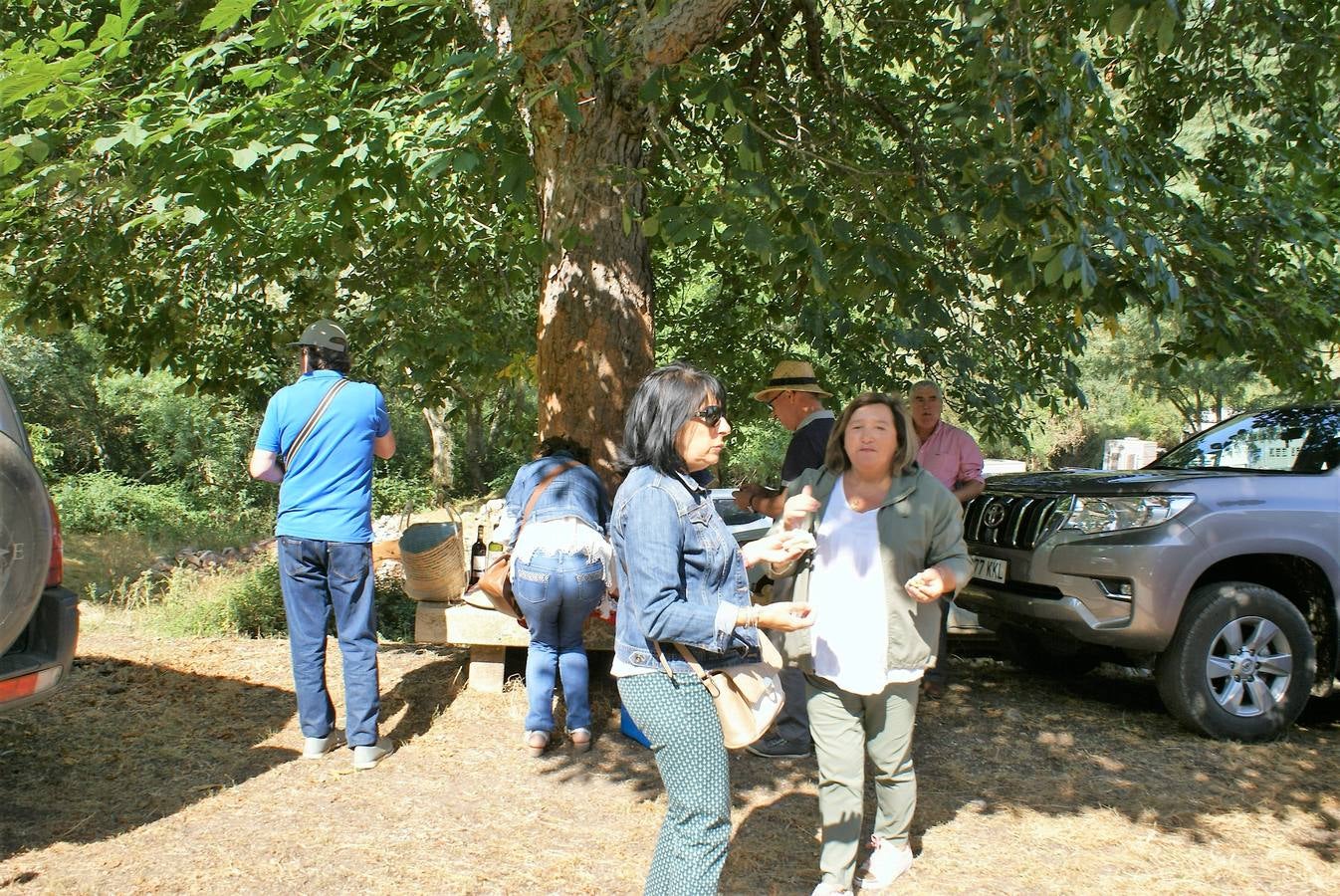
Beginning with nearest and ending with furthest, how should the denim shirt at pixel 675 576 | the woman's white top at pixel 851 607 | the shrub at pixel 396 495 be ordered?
the denim shirt at pixel 675 576, the woman's white top at pixel 851 607, the shrub at pixel 396 495

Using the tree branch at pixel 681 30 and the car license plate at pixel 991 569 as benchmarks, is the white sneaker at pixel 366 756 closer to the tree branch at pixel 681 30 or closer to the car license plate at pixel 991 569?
the car license plate at pixel 991 569

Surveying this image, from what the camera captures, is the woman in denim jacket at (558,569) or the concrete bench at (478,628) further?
the concrete bench at (478,628)

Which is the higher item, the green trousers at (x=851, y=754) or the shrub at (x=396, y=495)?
the green trousers at (x=851, y=754)

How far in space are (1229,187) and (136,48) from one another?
746 cm

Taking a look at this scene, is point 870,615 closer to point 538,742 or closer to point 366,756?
point 538,742

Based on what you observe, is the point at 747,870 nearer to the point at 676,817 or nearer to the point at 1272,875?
the point at 676,817

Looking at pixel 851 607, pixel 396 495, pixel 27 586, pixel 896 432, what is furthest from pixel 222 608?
pixel 396 495

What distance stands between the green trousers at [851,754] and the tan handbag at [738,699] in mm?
737

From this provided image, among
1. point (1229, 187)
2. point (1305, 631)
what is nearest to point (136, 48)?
point (1229, 187)

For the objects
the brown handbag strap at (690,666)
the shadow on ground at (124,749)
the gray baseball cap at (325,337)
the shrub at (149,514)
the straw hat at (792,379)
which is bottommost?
the shrub at (149,514)

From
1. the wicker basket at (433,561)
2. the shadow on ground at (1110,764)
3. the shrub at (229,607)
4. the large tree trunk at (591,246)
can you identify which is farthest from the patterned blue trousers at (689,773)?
the shrub at (229,607)

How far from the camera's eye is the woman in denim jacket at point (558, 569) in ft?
16.6

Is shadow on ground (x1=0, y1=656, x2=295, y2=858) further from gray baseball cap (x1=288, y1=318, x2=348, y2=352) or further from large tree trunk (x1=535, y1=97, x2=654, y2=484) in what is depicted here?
large tree trunk (x1=535, y1=97, x2=654, y2=484)

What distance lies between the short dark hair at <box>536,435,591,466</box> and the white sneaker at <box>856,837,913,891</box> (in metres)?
2.28
